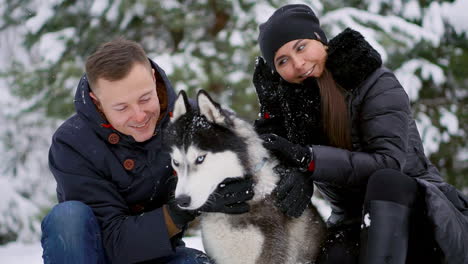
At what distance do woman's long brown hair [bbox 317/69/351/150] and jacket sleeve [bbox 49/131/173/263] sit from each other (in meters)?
0.94

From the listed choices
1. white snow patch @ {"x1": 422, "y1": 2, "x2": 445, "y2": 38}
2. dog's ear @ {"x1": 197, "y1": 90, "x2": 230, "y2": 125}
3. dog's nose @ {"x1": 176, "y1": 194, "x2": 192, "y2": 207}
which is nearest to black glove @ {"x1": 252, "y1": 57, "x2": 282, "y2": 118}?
dog's ear @ {"x1": 197, "y1": 90, "x2": 230, "y2": 125}

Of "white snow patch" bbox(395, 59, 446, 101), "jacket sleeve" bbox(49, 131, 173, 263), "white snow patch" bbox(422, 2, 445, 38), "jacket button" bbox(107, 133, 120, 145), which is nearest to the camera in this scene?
"jacket sleeve" bbox(49, 131, 173, 263)

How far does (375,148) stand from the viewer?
209cm

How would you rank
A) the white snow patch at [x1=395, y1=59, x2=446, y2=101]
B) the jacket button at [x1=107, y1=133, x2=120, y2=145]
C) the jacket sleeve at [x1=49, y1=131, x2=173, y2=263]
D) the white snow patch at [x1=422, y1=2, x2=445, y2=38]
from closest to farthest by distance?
the jacket sleeve at [x1=49, y1=131, x2=173, y2=263]
the jacket button at [x1=107, y1=133, x2=120, y2=145]
the white snow patch at [x1=395, y1=59, x2=446, y2=101]
the white snow patch at [x1=422, y1=2, x2=445, y2=38]

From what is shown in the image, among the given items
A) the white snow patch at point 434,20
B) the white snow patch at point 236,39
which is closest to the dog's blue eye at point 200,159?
the white snow patch at point 236,39

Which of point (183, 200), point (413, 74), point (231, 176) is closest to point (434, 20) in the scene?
point (413, 74)

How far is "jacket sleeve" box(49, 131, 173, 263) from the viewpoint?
215 centimetres

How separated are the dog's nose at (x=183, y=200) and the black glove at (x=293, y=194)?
0.51m

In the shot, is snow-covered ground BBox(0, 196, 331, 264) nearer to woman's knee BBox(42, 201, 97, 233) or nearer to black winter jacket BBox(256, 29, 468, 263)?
black winter jacket BBox(256, 29, 468, 263)

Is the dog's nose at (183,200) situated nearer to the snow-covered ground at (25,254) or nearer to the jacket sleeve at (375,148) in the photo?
the jacket sleeve at (375,148)

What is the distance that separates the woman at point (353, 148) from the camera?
1933 millimetres

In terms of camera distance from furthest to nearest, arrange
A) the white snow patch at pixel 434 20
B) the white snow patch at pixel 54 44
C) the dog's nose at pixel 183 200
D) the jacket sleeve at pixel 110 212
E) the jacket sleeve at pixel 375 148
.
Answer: the white snow patch at pixel 434 20 → the white snow patch at pixel 54 44 → the jacket sleeve at pixel 110 212 → the jacket sleeve at pixel 375 148 → the dog's nose at pixel 183 200

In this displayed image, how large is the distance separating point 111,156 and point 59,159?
0.84ft

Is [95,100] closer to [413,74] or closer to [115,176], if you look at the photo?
[115,176]
